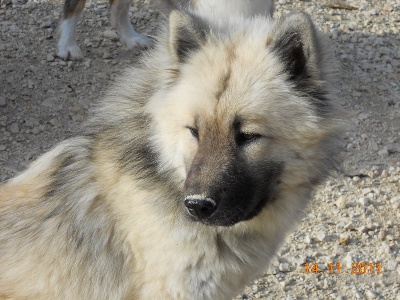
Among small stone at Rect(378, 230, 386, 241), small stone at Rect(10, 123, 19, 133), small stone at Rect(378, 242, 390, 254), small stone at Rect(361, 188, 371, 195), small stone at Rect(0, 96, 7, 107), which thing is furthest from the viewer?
small stone at Rect(0, 96, 7, 107)

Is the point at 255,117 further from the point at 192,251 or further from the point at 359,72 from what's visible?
the point at 359,72

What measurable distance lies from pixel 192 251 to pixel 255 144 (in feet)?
1.88

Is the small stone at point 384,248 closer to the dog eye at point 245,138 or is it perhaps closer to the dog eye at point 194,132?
the dog eye at point 245,138

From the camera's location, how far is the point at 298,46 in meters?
3.01

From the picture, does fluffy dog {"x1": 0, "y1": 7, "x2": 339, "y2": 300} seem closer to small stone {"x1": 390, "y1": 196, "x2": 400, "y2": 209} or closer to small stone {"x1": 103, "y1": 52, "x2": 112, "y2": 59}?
small stone {"x1": 390, "y1": 196, "x2": 400, "y2": 209}

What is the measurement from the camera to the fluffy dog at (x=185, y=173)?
2986mm

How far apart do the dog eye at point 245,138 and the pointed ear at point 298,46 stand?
32cm

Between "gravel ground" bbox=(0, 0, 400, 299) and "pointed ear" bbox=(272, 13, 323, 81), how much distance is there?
0.35 metres

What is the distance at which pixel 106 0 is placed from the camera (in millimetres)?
7227

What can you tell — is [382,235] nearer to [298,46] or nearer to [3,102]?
[298,46]

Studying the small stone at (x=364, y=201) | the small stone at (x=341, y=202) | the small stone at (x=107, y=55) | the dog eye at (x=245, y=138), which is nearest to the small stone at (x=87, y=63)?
the small stone at (x=107, y=55)

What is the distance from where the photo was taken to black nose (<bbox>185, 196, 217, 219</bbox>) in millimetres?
2875

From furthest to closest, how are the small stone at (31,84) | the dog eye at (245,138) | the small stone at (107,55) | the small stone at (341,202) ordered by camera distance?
Answer: the small stone at (107,55) → the small stone at (31,84) → the small stone at (341,202) → the dog eye at (245,138)
